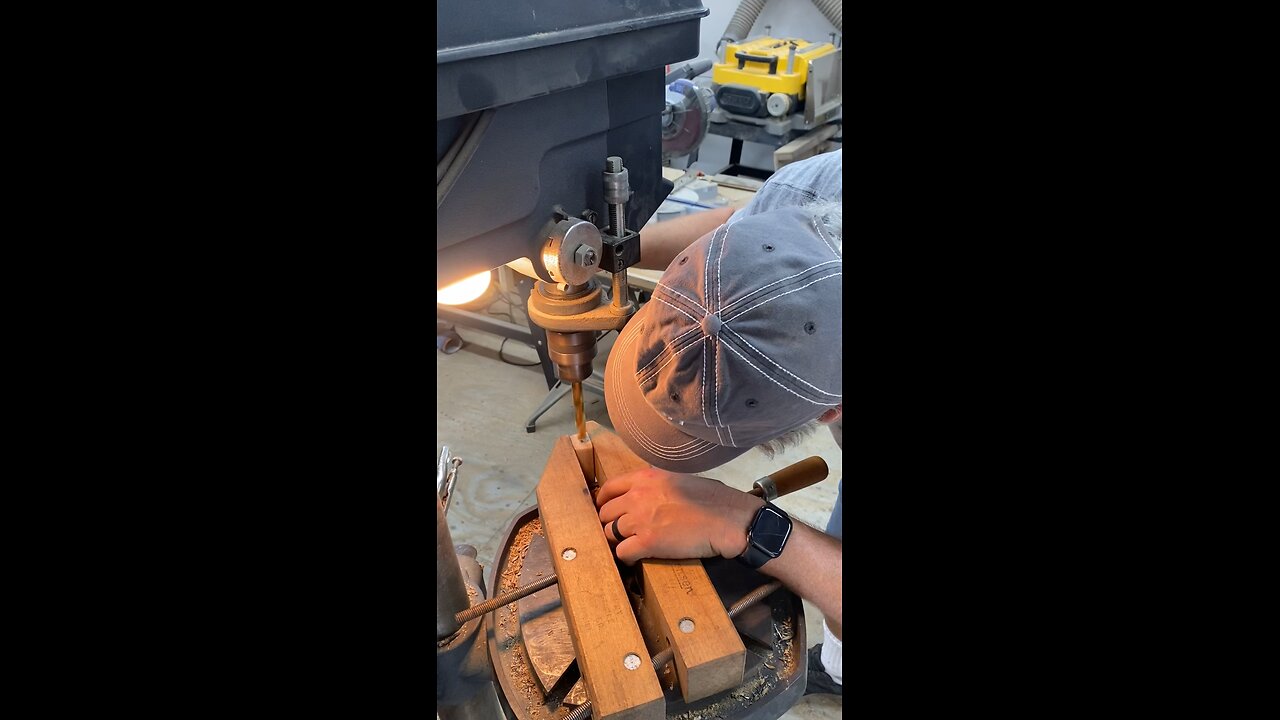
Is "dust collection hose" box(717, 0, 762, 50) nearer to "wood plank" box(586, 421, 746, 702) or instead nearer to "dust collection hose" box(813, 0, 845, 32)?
"dust collection hose" box(813, 0, 845, 32)

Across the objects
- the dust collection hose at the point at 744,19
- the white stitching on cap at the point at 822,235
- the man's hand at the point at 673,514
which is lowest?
the man's hand at the point at 673,514

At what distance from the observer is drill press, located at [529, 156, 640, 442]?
80 centimetres

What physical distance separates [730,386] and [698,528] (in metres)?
0.20

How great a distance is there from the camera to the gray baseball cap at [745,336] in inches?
38.3

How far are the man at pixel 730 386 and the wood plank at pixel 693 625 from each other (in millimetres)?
27

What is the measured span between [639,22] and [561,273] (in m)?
0.25

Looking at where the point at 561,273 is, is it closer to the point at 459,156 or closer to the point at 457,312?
the point at 459,156

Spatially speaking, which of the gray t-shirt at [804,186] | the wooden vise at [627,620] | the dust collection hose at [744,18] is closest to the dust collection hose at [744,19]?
the dust collection hose at [744,18]

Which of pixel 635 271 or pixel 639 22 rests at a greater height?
pixel 639 22

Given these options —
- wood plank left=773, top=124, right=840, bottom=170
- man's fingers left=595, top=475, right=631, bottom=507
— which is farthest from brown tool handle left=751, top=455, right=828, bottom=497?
wood plank left=773, top=124, right=840, bottom=170

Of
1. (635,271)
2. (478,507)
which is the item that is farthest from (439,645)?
(478,507)

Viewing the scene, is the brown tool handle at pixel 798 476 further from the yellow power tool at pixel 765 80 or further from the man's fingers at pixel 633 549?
the yellow power tool at pixel 765 80

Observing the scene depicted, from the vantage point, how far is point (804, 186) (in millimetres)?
1533
